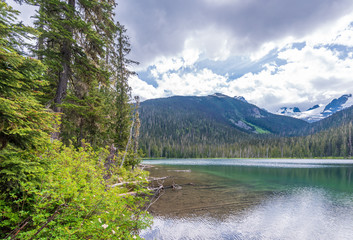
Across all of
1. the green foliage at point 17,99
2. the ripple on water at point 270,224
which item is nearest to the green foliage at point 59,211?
the green foliage at point 17,99

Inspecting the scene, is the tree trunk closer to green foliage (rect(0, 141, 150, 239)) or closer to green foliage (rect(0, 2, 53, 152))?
green foliage (rect(0, 141, 150, 239))

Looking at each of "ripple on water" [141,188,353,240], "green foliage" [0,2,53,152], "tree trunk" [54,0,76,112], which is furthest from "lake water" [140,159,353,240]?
"tree trunk" [54,0,76,112]

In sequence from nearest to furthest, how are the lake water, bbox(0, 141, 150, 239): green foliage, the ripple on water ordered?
bbox(0, 141, 150, 239): green foliage → the ripple on water → the lake water

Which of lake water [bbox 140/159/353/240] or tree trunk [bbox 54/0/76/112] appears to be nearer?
tree trunk [bbox 54/0/76/112]

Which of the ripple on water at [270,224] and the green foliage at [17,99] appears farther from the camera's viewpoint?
the ripple on water at [270,224]

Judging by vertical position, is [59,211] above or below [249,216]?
above

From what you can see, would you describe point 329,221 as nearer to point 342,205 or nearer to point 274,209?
point 274,209

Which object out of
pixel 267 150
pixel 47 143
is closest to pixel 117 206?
pixel 47 143

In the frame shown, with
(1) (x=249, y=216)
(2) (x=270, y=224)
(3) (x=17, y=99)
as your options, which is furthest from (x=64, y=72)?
(2) (x=270, y=224)

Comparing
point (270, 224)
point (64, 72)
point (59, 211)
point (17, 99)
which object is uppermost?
point (64, 72)

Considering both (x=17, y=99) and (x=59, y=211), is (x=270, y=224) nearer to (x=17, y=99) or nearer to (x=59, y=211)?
(x=59, y=211)

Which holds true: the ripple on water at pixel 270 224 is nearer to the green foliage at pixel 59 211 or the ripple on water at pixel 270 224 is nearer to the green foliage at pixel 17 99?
the green foliage at pixel 59 211

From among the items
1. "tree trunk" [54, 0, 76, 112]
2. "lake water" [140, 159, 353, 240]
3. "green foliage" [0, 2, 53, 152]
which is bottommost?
"lake water" [140, 159, 353, 240]

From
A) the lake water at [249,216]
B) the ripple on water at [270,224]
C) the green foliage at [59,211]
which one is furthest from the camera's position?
the lake water at [249,216]
